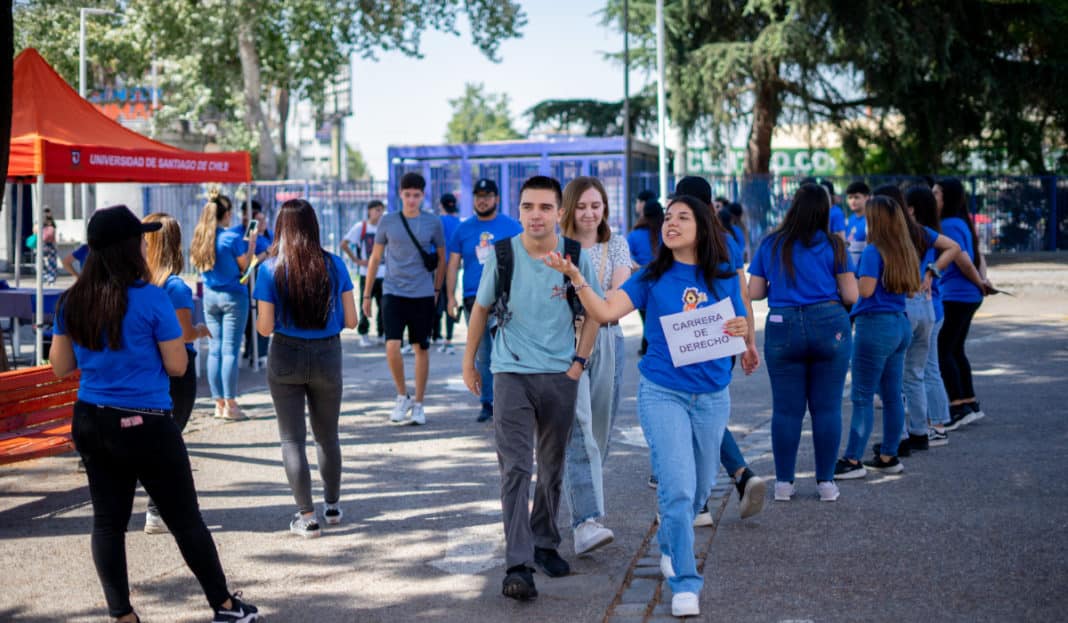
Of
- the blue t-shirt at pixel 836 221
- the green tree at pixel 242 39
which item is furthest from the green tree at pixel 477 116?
the blue t-shirt at pixel 836 221

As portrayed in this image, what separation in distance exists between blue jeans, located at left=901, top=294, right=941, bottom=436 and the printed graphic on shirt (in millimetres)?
3160

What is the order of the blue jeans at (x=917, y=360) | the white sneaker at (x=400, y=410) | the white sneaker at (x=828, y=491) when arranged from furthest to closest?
the white sneaker at (x=400, y=410)
the blue jeans at (x=917, y=360)
the white sneaker at (x=828, y=491)

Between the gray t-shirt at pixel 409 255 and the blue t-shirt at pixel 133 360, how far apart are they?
470cm

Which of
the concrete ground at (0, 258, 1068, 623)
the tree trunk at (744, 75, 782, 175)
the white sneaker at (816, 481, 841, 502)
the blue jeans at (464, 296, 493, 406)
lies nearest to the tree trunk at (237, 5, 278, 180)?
the tree trunk at (744, 75, 782, 175)

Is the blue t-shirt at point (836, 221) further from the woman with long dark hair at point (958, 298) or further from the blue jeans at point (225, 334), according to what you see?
the blue jeans at point (225, 334)

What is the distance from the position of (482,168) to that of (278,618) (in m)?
Answer: 24.4

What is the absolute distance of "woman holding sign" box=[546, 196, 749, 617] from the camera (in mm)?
4820

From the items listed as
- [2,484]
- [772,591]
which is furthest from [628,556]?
[2,484]

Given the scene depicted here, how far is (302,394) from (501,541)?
130 centimetres

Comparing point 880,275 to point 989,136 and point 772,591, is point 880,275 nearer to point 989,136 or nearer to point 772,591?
point 772,591

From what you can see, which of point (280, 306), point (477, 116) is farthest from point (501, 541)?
point (477, 116)

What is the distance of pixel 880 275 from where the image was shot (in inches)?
279

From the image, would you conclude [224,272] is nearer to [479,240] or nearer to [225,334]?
[225,334]

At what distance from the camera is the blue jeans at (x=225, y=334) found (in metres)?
9.62
